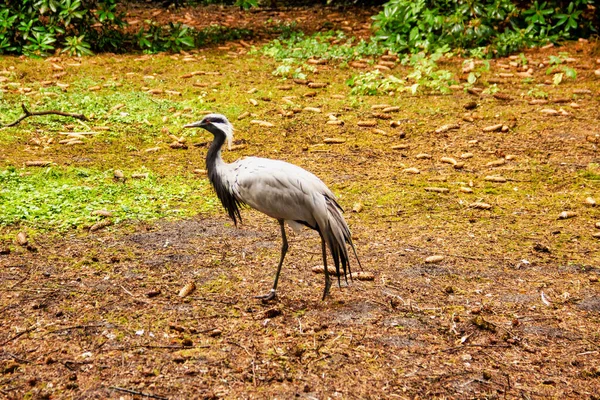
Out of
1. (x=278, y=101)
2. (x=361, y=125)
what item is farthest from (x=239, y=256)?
(x=278, y=101)

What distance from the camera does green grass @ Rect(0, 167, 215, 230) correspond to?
5.17 meters

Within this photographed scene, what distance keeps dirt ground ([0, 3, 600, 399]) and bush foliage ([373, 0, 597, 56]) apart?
351cm

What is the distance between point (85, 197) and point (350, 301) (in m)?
2.59

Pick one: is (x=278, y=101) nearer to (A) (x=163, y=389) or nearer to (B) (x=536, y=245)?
(B) (x=536, y=245)

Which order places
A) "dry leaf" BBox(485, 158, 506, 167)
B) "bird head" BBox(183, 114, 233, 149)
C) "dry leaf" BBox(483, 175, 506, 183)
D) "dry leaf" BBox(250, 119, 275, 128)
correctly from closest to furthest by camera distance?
"bird head" BBox(183, 114, 233, 149)
"dry leaf" BBox(483, 175, 506, 183)
"dry leaf" BBox(485, 158, 506, 167)
"dry leaf" BBox(250, 119, 275, 128)

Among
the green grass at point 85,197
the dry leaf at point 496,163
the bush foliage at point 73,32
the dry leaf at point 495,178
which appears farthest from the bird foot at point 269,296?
the bush foliage at point 73,32

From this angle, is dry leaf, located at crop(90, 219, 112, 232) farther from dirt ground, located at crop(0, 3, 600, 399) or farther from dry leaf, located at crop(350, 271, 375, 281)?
dry leaf, located at crop(350, 271, 375, 281)

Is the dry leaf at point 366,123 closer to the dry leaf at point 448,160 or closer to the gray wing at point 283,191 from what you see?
the dry leaf at point 448,160

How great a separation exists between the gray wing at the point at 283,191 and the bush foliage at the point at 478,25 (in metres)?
5.96

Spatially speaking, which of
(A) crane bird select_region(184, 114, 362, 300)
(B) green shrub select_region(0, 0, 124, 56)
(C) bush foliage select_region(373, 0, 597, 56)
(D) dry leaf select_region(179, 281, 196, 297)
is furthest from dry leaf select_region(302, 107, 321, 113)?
(D) dry leaf select_region(179, 281, 196, 297)

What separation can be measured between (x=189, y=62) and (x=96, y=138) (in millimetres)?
2968

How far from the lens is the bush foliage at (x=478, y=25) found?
9.58 metres

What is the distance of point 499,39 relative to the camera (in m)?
9.54

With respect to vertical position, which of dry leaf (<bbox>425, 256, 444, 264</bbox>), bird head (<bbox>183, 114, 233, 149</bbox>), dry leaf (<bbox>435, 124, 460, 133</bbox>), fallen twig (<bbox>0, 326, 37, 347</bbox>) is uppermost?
bird head (<bbox>183, 114, 233, 149</bbox>)
